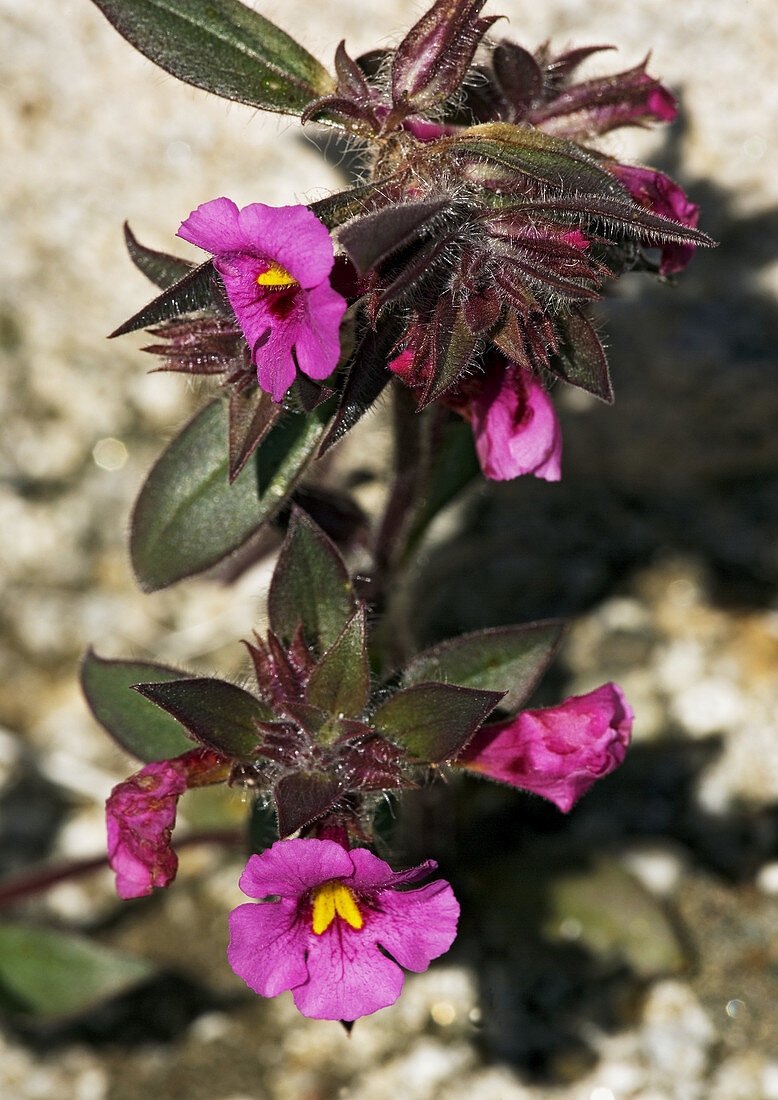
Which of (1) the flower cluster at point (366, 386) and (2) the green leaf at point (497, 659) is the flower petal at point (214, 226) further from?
(2) the green leaf at point (497, 659)

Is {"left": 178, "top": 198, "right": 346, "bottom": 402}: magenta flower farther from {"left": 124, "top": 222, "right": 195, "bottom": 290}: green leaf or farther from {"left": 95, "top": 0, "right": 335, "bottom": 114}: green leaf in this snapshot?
{"left": 95, "top": 0, "right": 335, "bottom": 114}: green leaf

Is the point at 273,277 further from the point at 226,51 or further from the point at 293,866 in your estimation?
the point at 293,866

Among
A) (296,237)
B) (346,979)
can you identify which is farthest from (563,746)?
(296,237)

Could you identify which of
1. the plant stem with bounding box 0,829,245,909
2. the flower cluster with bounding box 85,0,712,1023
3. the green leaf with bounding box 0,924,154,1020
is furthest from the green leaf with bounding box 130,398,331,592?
the green leaf with bounding box 0,924,154,1020

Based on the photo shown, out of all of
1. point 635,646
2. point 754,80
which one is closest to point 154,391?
point 635,646

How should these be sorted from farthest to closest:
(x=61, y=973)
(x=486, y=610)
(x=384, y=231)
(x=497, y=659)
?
1. (x=486, y=610)
2. (x=61, y=973)
3. (x=497, y=659)
4. (x=384, y=231)

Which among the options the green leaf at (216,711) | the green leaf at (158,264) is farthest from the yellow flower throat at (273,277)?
the green leaf at (216,711)

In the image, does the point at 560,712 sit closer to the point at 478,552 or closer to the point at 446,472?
the point at 446,472
